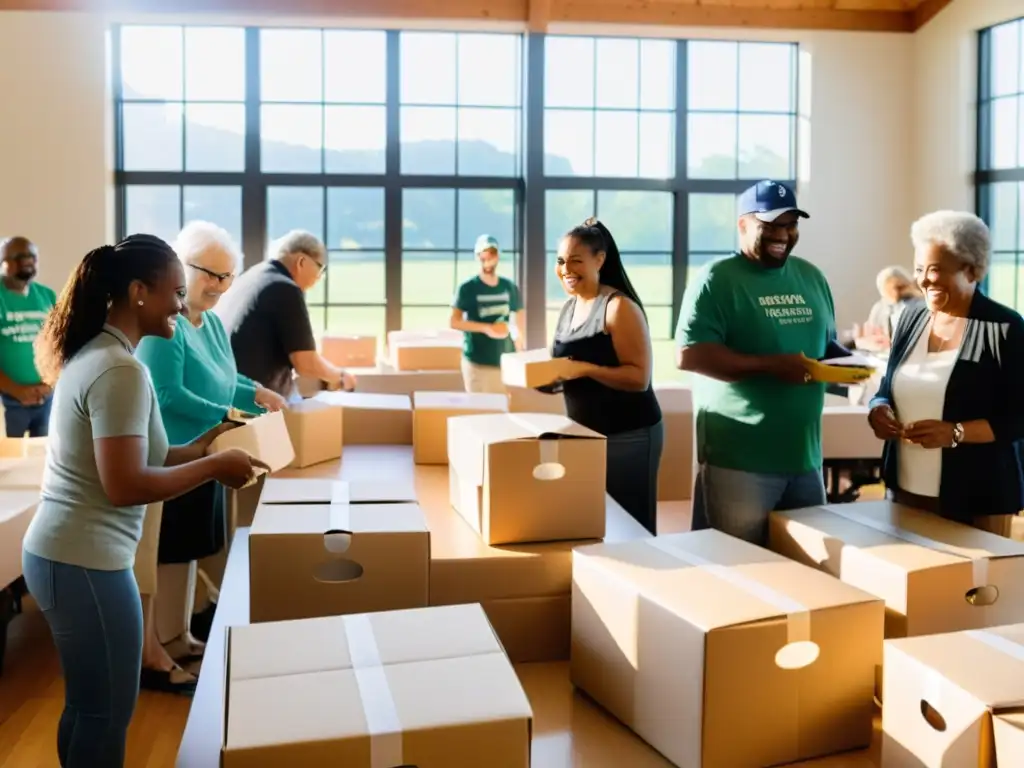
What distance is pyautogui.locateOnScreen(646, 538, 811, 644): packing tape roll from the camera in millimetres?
1242

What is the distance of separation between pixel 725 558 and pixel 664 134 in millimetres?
6609

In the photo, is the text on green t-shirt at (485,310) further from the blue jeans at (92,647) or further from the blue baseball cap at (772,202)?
the blue jeans at (92,647)

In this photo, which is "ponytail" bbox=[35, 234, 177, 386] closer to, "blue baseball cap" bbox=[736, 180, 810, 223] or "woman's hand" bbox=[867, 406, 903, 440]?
"blue baseball cap" bbox=[736, 180, 810, 223]

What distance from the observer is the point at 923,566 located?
4.80 feet

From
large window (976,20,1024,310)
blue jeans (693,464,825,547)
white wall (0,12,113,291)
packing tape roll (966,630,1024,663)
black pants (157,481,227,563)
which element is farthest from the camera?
large window (976,20,1024,310)

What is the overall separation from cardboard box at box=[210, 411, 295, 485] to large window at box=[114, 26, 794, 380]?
206 inches

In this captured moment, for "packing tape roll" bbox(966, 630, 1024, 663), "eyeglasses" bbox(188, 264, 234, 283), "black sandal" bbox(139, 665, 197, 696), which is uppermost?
"eyeglasses" bbox(188, 264, 234, 283)

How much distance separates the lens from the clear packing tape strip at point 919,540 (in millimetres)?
1500

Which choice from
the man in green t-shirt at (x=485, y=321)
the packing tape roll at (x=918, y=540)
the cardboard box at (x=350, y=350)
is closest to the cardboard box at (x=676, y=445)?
the man in green t-shirt at (x=485, y=321)

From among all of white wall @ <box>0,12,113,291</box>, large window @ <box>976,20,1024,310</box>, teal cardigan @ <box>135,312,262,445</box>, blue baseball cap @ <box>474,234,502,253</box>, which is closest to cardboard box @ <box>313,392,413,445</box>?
teal cardigan @ <box>135,312,262,445</box>

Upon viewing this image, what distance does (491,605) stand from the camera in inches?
65.4

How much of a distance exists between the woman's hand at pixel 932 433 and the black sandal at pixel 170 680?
2125mm

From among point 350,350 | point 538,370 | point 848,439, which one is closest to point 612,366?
point 538,370

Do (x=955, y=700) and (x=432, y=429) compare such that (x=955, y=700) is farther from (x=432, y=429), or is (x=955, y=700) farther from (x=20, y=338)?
(x=20, y=338)
